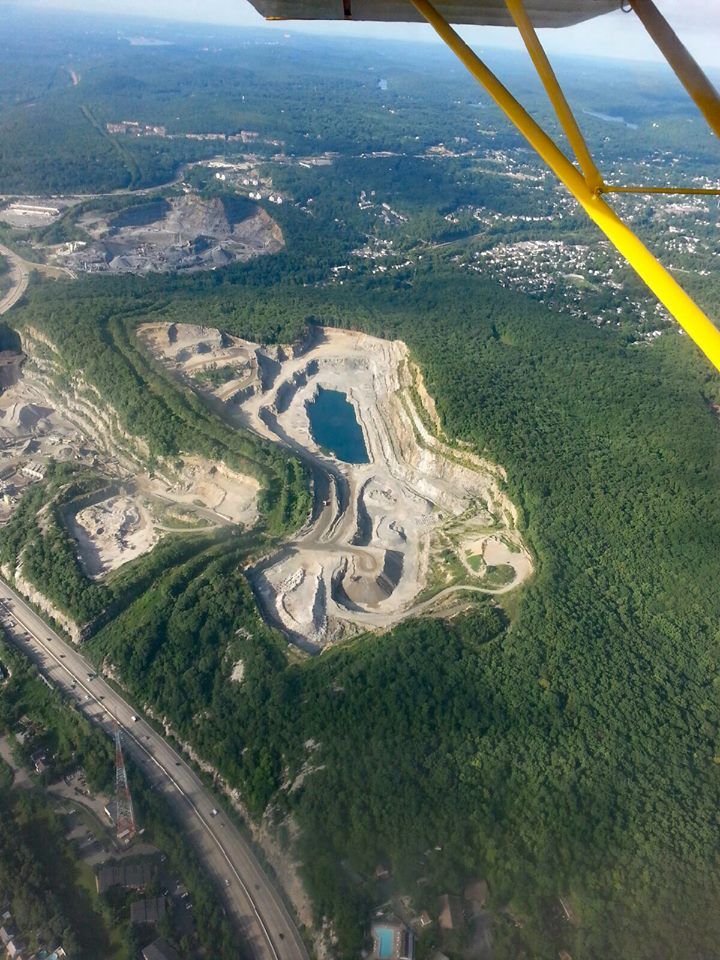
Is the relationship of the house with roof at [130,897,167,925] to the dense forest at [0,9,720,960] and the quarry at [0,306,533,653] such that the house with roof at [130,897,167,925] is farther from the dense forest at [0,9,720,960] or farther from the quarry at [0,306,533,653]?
the quarry at [0,306,533,653]

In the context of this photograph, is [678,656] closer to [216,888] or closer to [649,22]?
[216,888]

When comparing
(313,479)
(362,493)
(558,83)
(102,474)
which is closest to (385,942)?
(558,83)

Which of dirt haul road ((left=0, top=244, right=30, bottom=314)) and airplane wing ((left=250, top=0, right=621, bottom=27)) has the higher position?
airplane wing ((left=250, top=0, right=621, bottom=27))

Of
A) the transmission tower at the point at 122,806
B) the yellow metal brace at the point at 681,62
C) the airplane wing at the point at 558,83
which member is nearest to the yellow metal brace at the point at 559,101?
the airplane wing at the point at 558,83

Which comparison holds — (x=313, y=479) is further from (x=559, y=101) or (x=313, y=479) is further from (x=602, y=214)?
(x=602, y=214)

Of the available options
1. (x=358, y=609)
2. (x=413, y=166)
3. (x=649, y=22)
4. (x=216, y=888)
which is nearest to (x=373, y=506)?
(x=358, y=609)

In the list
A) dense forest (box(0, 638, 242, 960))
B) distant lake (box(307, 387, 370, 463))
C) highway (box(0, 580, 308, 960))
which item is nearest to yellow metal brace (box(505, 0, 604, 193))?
highway (box(0, 580, 308, 960))

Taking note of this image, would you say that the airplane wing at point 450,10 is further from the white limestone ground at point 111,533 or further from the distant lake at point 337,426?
the distant lake at point 337,426
